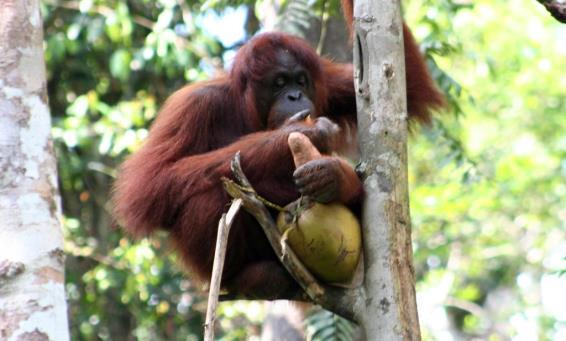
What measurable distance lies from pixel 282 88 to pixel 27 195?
1288 millimetres

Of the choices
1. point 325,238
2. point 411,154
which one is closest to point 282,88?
point 325,238

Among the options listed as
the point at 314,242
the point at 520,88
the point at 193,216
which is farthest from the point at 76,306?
the point at 520,88

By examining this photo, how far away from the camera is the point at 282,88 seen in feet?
13.4

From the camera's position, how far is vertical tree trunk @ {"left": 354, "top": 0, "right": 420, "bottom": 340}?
285cm

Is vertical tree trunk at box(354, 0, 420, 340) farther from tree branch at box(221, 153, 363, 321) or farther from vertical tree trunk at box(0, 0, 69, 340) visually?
vertical tree trunk at box(0, 0, 69, 340)

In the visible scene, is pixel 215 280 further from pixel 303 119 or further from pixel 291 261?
pixel 303 119

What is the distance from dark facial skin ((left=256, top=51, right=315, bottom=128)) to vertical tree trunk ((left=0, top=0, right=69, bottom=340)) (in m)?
0.97

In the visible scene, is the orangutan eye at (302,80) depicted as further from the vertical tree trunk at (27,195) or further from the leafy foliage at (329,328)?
the leafy foliage at (329,328)

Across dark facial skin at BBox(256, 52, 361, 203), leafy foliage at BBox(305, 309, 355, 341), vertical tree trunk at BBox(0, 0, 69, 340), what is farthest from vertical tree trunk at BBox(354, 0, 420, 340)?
leafy foliage at BBox(305, 309, 355, 341)

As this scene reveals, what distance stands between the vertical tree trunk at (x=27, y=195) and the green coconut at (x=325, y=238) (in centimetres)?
80

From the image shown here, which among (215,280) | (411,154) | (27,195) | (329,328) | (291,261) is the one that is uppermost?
(215,280)

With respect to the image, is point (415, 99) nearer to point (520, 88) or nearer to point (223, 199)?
point (223, 199)

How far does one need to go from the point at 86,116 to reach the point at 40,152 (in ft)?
13.1

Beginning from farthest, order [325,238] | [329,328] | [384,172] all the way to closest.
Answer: [329,328]
[325,238]
[384,172]
